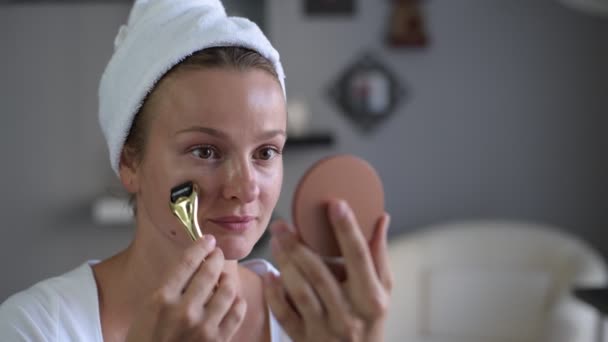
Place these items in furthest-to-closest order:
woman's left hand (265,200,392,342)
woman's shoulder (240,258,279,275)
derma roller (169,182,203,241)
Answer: woman's shoulder (240,258,279,275)
derma roller (169,182,203,241)
woman's left hand (265,200,392,342)

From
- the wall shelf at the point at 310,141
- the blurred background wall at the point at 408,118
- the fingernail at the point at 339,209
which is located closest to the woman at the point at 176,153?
the fingernail at the point at 339,209

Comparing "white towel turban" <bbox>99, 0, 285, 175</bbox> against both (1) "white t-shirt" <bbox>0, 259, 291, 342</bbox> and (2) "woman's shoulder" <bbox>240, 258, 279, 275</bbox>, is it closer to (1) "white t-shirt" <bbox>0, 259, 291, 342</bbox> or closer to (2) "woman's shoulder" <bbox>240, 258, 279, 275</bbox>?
(1) "white t-shirt" <bbox>0, 259, 291, 342</bbox>

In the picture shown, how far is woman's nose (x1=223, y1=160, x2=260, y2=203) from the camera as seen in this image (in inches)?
27.6

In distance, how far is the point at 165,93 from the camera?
2.51ft

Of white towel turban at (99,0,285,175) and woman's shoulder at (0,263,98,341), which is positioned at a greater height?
white towel turban at (99,0,285,175)

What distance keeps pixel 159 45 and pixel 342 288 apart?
422mm

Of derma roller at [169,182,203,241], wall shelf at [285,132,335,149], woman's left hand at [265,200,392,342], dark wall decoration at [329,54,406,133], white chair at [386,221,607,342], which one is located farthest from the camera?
dark wall decoration at [329,54,406,133]

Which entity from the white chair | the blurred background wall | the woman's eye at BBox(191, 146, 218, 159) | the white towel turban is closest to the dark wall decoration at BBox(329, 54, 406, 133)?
the blurred background wall

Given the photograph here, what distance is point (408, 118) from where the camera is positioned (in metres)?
2.60

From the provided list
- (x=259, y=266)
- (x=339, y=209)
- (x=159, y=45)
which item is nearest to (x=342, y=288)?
(x=339, y=209)

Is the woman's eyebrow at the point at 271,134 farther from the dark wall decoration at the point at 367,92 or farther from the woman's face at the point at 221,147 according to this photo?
the dark wall decoration at the point at 367,92

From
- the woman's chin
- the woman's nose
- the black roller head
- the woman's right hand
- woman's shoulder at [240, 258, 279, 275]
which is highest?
the woman's nose

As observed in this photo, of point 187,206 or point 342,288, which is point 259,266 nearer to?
point 187,206

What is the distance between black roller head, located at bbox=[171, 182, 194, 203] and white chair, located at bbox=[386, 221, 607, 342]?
1708mm
